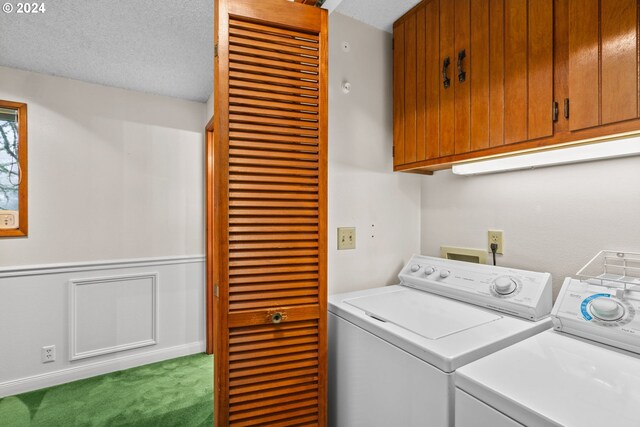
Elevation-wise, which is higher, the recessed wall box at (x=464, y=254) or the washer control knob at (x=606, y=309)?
the recessed wall box at (x=464, y=254)

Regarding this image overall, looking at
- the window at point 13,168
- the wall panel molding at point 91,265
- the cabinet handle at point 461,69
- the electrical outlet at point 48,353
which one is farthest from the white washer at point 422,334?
the window at point 13,168

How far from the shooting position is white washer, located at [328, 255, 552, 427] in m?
0.89

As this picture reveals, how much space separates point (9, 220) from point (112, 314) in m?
1.00

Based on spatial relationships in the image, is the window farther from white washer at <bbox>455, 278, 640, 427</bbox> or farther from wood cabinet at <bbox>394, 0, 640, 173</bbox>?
white washer at <bbox>455, 278, 640, 427</bbox>

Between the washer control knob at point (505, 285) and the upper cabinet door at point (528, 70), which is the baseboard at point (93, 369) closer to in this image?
the washer control knob at point (505, 285)

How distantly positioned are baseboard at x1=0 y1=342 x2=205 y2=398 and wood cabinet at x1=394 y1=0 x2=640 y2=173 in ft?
8.25

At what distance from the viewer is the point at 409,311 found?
1226mm

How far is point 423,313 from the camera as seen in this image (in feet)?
3.93

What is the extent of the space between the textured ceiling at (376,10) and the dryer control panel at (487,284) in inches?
52.3

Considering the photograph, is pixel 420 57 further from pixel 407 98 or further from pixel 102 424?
pixel 102 424

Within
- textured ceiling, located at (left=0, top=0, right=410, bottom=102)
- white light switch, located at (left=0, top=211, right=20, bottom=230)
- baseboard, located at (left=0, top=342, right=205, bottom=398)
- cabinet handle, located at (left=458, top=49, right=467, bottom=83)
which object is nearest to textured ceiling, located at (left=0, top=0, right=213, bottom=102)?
textured ceiling, located at (left=0, top=0, right=410, bottom=102)

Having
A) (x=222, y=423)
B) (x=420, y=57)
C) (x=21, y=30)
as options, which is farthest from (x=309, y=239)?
(x=21, y=30)

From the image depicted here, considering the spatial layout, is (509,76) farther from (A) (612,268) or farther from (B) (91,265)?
(B) (91,265)

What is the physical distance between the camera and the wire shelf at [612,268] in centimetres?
104
